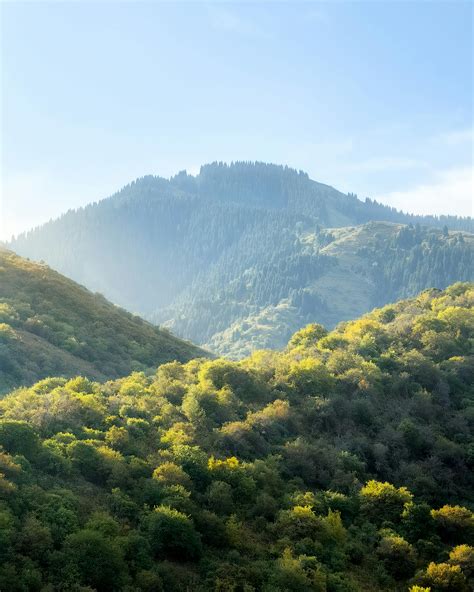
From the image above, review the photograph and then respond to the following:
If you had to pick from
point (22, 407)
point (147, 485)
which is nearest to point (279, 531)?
point (147, 485)

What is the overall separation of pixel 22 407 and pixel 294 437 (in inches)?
653

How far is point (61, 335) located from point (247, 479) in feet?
117

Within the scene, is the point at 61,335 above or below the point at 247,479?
above

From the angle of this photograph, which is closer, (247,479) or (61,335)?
(247,479)

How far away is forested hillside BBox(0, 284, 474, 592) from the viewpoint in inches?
807

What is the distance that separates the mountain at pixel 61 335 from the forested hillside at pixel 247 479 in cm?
1061

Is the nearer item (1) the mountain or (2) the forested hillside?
(2) the forested hillside

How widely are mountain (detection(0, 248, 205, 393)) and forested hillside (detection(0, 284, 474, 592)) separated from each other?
418 inches

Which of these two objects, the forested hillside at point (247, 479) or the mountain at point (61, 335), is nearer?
the forested hillside at point (247, 479)

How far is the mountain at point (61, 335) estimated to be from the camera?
49688mm

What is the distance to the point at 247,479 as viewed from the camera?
2770 cm

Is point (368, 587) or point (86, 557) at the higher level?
point (368, 587)

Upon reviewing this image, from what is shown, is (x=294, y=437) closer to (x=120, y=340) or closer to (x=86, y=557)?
(x=86, y=557)

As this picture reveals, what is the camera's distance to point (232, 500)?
26.8 metres
